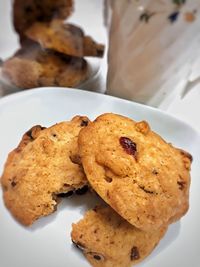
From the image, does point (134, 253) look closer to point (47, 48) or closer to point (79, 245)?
point (79, 245)

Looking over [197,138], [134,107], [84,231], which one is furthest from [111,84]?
[84,231]

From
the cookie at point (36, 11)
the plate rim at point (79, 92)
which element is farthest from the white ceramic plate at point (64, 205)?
the cookie at point (36, 11)

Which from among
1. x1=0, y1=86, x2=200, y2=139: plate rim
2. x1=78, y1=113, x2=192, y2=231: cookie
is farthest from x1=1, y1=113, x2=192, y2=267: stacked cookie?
x1=0, y1=86, x2=200, y2=139: plate rim

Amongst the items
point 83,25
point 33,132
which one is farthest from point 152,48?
point 33,132

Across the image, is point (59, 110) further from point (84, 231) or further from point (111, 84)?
point (84, 231)

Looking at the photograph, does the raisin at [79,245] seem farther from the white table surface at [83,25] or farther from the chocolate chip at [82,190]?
the white table surface at [83,25]

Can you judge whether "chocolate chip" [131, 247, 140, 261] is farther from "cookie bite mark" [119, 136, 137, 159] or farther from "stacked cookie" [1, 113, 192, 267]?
"cookie bite mark" [119, 136, 137, 159]
